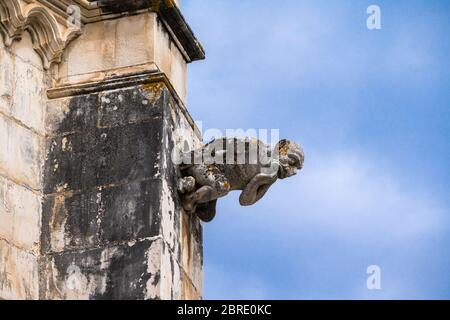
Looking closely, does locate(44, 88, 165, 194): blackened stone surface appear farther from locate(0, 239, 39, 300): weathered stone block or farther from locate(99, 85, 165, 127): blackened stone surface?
locate(0, 239, 39, 300): weathered stone block

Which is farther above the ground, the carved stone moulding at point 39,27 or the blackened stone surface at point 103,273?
the carved stone moulding at point 39,27

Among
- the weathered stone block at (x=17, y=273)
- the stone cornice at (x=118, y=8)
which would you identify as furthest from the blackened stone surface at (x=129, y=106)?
the weathered stone block at (x=17, y=273)

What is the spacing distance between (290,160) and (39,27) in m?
2.56

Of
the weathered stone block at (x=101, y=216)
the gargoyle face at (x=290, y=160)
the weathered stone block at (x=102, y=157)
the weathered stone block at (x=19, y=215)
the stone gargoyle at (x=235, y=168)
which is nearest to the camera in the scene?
the weathered stone block at (x=19, y=215)

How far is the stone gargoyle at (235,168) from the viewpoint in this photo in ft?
61.2

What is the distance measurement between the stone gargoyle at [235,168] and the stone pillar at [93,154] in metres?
0.19

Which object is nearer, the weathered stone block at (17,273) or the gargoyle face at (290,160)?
the weathered stone block at (17,273)

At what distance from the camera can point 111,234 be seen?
17938mm

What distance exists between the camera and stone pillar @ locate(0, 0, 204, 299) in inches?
700

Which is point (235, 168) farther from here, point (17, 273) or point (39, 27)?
point (17, 273)

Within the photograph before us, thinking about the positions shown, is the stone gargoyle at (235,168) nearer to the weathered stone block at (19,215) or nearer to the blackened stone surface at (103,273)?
the blackened stone surface at (103,273)
